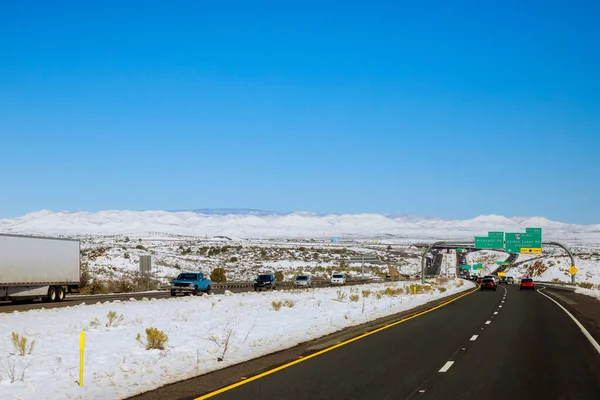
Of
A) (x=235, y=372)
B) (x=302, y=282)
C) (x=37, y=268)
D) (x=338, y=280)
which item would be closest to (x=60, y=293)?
(x=37, y=268)

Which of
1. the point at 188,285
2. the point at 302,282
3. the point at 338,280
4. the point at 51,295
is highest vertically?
the point at 51,295

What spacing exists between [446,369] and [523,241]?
247 ft

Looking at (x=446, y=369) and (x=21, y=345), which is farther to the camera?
(x=21, y=345)

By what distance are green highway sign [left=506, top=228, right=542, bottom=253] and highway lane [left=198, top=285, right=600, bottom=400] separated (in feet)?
210

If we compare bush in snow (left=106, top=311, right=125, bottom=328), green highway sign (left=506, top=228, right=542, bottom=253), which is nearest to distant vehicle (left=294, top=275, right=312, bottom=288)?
green highway sign (left=506, top=228, right=542, bottom=253)

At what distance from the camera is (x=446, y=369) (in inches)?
583

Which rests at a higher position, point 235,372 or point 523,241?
point 523,241

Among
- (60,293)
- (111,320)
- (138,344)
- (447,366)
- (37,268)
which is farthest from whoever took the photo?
(60,293)

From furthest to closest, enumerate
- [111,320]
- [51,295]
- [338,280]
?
[338,280], [51,295], [111,320]

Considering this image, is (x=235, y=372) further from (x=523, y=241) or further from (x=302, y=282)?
(x=523, y=241)

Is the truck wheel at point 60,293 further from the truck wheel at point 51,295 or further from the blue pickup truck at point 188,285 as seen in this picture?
the blue pickup truck at point 188,285

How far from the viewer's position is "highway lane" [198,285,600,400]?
1195 centimetres

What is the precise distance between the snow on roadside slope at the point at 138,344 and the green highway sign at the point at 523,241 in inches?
2138

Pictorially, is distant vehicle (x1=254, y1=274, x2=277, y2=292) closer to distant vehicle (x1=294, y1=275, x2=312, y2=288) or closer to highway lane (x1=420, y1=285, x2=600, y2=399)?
distant vehicle (x1=294, y1=275, x2=312, y2=288)
